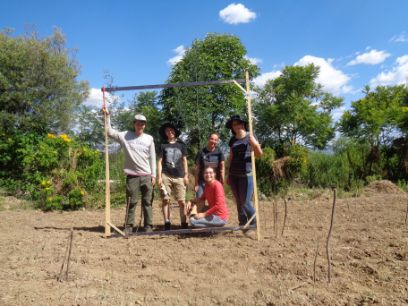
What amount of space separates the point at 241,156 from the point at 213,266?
5.69ft

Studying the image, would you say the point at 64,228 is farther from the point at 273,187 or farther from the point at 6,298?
the point at 273,187

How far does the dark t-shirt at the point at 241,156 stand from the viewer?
15.4 ft

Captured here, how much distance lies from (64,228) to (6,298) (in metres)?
2.72

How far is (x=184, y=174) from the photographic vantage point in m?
5.05

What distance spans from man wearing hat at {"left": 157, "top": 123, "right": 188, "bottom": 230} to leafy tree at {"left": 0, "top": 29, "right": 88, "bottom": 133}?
6.02 metres

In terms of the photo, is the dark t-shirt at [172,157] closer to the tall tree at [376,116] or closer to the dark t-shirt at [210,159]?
the dark t-shirt at [210,159]

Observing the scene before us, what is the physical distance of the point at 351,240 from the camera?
13.6ft

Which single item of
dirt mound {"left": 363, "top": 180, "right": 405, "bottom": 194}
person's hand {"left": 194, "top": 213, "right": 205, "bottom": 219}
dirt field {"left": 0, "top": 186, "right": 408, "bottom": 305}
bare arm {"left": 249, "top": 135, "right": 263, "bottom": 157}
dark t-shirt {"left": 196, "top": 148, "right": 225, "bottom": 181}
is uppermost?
bare arm {"left": 249, "top": 135, "right": 263, "bottom": 157}

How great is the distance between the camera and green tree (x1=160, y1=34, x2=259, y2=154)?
7.66m

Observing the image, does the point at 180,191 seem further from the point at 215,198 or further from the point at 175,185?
the point at 215,198


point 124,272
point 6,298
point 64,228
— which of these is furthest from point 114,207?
point 6,298

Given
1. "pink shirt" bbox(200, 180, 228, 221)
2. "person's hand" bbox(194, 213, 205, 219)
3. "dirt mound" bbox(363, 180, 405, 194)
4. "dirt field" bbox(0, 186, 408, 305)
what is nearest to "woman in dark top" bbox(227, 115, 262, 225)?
"pink shirt" bbox(200, 180, 228, 221)

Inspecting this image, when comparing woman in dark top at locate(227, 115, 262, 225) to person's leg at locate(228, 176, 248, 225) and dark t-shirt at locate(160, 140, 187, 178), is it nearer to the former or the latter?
person's leg at locate(228, 176, 248, 225)

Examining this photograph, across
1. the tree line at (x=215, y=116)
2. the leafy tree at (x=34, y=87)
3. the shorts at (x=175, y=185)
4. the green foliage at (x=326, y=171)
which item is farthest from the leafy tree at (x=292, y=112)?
the shorts at (x=175, y=185)
